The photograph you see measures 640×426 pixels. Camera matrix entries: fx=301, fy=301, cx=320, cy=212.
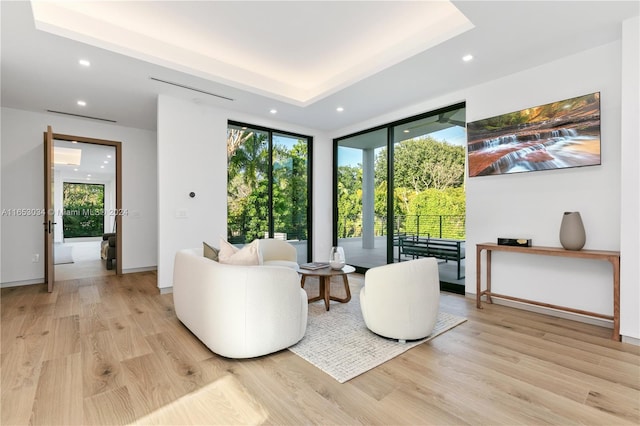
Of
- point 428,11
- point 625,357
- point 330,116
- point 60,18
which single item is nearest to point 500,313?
point 625,357

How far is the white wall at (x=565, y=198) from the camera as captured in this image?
2.59 m

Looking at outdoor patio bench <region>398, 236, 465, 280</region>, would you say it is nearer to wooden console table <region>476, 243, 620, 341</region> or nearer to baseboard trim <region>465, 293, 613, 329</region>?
wooden console table <region>476, 243, 620, 341</region>

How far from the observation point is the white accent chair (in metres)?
2.51

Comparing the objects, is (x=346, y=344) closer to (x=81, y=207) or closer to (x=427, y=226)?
(x=427, y=226)

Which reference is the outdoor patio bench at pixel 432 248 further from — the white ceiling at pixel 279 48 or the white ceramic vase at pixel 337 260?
the white ceiling at pixel 279 48

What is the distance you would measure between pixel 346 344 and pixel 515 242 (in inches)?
89.6

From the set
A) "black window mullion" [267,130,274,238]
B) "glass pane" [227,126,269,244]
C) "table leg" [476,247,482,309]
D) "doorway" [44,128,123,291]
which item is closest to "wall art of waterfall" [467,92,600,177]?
"table leg" [476,247,482,309]

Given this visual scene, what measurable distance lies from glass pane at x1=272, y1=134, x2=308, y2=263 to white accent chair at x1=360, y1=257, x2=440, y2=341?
333 centimetres

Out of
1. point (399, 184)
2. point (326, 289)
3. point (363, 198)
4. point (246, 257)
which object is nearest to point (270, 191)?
point (363, 198)

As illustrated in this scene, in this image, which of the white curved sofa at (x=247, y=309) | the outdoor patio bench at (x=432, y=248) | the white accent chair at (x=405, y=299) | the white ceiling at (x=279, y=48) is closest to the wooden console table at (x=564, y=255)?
the outdoor patio bench at (x=432, y=248)

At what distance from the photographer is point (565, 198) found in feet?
10.5

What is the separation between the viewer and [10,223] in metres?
4.68

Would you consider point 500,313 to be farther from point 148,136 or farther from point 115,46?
point 148,136

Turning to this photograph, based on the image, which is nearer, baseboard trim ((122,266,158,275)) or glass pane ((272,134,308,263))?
baseboard trim ((122,266,158,275))
